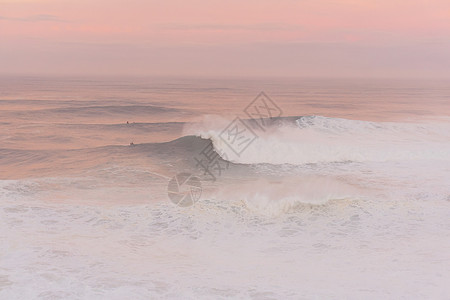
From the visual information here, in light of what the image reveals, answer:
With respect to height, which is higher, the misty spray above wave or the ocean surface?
the misty spray above wave

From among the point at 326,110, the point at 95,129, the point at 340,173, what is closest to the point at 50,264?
Result: the point at 340,173

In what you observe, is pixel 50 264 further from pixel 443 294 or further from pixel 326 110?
pixel 326 110

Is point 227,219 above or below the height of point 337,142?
below

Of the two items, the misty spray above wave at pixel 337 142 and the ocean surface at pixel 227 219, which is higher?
the misty spray above wave at pixel 337 142

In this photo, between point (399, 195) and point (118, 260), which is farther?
point (399, 195)

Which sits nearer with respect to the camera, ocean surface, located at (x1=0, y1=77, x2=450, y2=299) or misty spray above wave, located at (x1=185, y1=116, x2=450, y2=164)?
ocean surface, located at (x1=0, y1=77, x2=450, y2=299)

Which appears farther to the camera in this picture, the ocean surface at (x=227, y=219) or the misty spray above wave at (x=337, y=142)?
the misty spray above wave at (x=337, y=142)

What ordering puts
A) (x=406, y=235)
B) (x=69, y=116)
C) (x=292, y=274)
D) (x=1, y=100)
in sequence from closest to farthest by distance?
(x=292, y=274), (x=406, y=235), (x=69, y=116), (x=1, y=100)

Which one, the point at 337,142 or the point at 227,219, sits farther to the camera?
the point at 337,142
